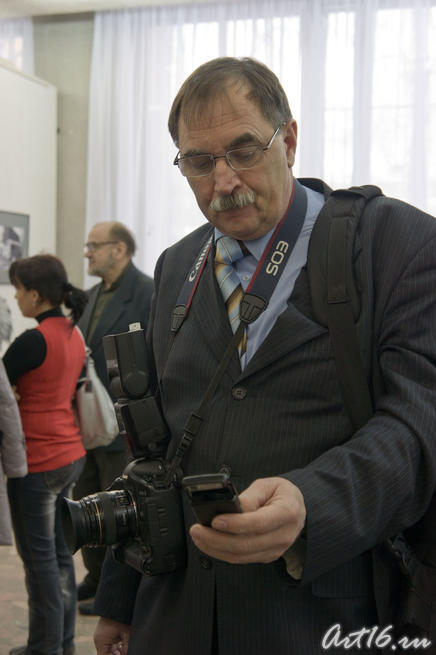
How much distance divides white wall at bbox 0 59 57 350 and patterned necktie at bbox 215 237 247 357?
184 inches

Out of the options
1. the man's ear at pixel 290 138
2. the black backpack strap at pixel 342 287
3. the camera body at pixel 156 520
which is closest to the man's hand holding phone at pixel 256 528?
the black backpack strap at pixel 342 287

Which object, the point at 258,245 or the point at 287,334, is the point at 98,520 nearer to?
the point at 287,334

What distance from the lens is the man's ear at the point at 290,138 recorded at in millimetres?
1463

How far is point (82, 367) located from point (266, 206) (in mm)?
2183

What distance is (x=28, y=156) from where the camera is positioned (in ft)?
20.4

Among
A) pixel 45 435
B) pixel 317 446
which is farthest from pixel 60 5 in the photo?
pixel 317 446

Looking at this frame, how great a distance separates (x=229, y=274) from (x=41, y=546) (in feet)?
7.00

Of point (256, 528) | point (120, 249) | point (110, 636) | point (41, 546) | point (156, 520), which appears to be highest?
point (120, 249)

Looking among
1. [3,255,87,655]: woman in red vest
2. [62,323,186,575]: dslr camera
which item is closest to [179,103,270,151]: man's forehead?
[62,323,186,575]: dslr camera

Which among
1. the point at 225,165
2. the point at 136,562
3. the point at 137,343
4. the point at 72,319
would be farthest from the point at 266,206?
the point at 72,319

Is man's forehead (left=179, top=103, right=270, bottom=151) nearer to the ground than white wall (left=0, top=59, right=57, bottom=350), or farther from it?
nearer to the ground

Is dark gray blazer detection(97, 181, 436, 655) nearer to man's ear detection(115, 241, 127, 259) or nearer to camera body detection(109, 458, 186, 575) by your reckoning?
camera body detection(109, 458, 186, 575)

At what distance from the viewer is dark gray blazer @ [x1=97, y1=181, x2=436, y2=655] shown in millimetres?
1083

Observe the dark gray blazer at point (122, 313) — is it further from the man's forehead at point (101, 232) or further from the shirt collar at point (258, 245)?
the shirt collar at point (258, 245)
